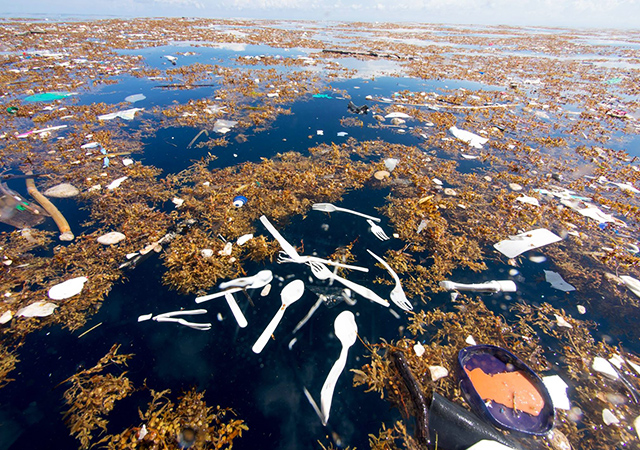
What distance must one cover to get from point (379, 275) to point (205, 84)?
14.7 metres

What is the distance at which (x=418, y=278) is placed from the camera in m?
4.29

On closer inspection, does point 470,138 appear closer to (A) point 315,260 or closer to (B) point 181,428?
(A) point 315,260

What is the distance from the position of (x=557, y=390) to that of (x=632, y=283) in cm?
317

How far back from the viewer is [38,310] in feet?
11.4

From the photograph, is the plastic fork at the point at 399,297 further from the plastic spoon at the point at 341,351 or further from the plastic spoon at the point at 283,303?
the plastic spoon at the point at 283,303

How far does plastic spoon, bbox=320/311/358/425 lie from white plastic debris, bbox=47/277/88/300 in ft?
13.5

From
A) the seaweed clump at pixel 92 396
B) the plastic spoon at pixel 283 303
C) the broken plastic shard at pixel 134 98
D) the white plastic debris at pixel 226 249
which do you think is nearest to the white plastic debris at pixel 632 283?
the plastic spoon at pixel 283 303

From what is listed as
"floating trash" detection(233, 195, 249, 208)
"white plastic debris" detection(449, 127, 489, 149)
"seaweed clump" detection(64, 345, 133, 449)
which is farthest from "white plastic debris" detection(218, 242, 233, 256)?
"white plastic debris" detection(449, 127, 489, 149)

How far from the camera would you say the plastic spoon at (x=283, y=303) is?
329 centimetres

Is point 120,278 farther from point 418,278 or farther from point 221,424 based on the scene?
point 418,278

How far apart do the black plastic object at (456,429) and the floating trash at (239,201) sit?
5.00 meters

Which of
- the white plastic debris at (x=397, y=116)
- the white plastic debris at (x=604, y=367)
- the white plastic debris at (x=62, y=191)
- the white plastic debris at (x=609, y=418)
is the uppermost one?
the white plastic debris at (x=397, y=116)

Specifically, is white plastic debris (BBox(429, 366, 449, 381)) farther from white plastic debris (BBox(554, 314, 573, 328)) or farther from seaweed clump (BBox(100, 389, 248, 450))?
seaweed clump (BBox(100, 389, 248, 450))

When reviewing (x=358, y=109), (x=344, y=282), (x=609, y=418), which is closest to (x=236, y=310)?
(x=344, y=282)
